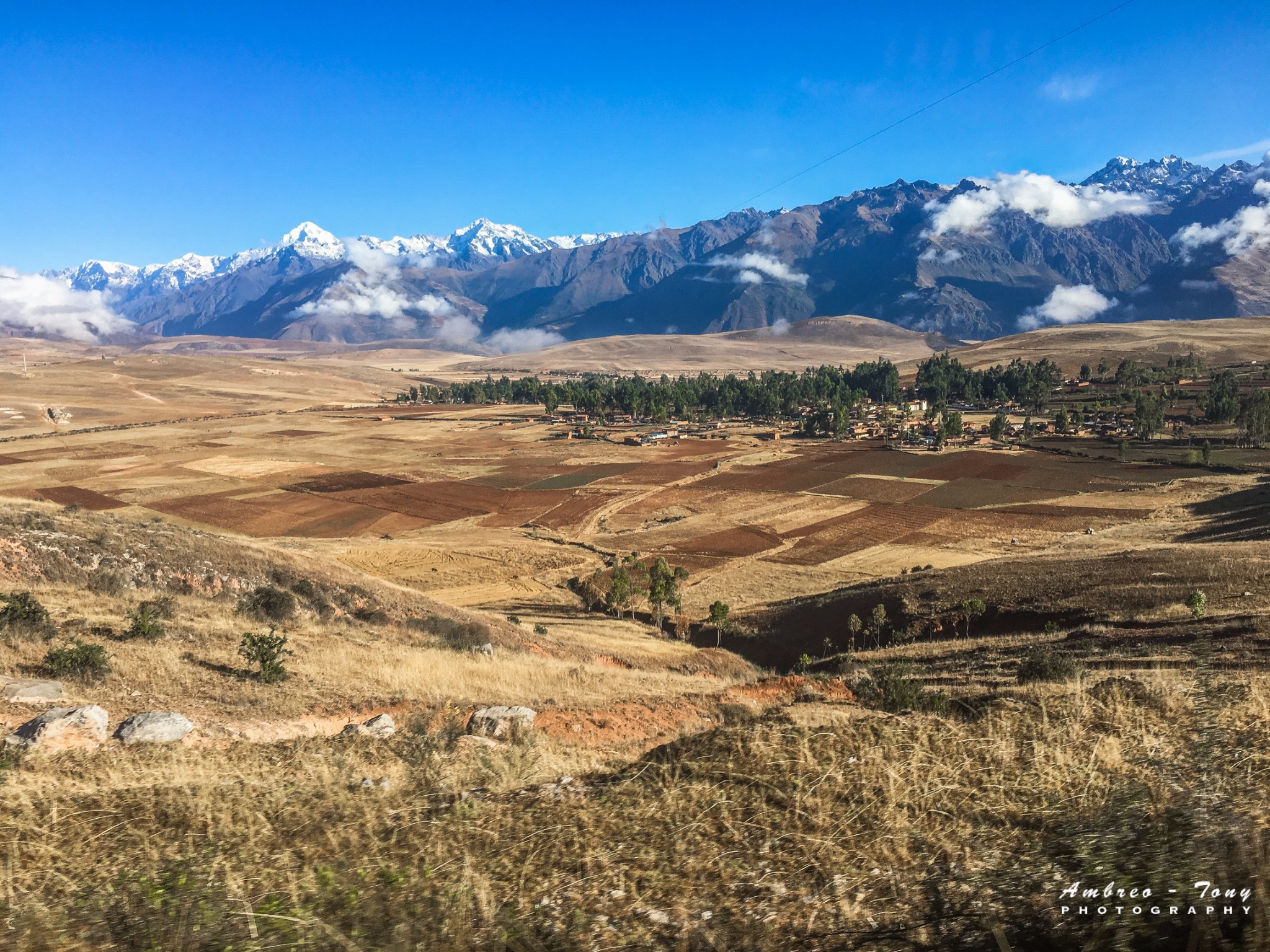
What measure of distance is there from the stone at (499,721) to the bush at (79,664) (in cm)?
829

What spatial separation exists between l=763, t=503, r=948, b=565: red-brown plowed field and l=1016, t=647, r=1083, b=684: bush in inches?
1608

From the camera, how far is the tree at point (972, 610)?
34.3 m

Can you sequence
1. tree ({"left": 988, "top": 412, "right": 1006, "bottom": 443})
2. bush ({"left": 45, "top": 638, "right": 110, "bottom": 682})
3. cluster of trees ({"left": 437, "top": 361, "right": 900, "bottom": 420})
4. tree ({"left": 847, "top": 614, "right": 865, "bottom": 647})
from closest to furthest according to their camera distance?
bush ({"left": 45, "top": 638, "right": 110, "bottom": 682}) < tree ({"left": 847, "top": 614, "right": 865, "bottom": 647}) < tree ({"left": 988, "top": 412, "right": 1006, "bottom": 443}) < cluster of trees ({"left": 437, "top": 361, "right": 900, "bottom": 420})

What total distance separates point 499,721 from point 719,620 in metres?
28.9

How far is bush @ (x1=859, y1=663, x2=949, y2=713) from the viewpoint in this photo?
11.8 m

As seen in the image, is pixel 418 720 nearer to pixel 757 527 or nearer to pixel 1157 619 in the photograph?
pixel 1157 619

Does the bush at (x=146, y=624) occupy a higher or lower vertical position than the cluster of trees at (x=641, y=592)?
higher

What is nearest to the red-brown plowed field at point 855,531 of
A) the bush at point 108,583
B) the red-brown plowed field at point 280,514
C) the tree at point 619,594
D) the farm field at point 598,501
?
the farm field at point 598,501

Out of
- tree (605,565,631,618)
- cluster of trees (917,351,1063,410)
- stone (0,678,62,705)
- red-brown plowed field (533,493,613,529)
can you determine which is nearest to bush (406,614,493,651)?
stone (0,678,62,705)

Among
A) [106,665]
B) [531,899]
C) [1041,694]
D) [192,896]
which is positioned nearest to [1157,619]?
[1041,694]

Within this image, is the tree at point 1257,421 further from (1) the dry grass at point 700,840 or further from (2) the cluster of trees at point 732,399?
(1) the dry grass at point 700,840

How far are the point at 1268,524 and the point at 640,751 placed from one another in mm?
60476

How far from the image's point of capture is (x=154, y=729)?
1109 centimetres

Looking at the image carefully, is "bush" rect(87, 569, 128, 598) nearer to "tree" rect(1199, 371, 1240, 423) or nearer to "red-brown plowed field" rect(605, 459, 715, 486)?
"red-brown plowed field" rect(605, 459, 715, 486)
